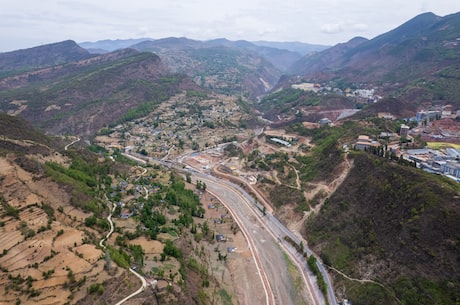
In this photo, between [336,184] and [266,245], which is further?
[336,184]

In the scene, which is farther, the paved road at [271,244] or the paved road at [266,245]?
the paved road at [271,244]

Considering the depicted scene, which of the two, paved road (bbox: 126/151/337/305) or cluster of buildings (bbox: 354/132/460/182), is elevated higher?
cluster of buildings (bbox: 354/132/460/182)

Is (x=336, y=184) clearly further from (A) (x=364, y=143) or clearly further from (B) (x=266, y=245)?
(B) (x=266, y=245)

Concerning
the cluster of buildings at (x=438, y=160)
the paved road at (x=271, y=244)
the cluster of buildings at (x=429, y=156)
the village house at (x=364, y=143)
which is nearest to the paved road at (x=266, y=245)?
the paved road at (x=271, y=244)

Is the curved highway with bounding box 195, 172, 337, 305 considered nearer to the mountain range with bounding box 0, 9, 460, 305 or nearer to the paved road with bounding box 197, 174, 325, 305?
the paved road with bounding box 197, 174, 325, 305

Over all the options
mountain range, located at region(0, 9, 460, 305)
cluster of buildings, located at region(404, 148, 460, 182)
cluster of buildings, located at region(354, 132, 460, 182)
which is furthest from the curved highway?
cluster of buildings, located at region(404, 148, 460, 182)

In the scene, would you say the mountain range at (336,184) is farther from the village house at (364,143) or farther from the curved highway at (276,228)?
the village house at (364,143)

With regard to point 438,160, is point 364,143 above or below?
above

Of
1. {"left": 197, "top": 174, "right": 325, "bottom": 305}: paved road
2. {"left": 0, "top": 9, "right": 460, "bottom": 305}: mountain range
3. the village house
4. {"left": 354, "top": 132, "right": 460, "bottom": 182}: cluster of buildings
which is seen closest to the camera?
{"left": 0, "top": 9, "right": 460, "bottom": 305}: mountain range

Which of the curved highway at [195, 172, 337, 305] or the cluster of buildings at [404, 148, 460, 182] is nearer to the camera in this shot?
the curved highway at [195, 172, 337, 305]

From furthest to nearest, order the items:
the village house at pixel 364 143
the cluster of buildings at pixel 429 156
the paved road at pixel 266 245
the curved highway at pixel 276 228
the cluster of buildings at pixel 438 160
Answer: the village house at pixel 364 143, the cluster of buildings at pixel 429 156, the cluster of buildings at pixel 438 160, the curved highway at pixel 276 228, the paved road at pixel 266 245

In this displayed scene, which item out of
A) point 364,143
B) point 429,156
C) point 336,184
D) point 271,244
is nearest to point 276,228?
point 271,244
